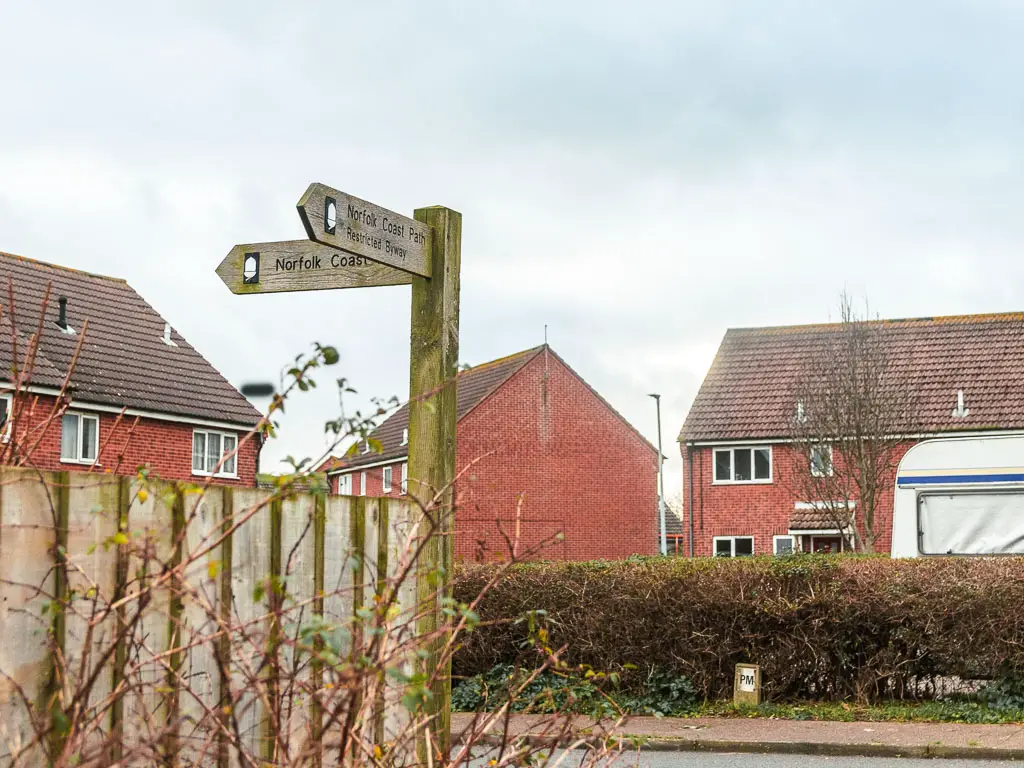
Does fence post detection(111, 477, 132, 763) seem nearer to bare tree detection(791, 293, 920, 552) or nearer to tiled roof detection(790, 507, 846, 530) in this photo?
bare tree detection(791, 293, 920, 552)

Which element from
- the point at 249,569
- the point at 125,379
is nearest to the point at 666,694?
the point at 249,569

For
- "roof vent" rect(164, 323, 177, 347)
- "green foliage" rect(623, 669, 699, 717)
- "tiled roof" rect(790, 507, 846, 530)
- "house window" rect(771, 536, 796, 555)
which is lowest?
"green foliage" rect(623, 669, 699, 717)

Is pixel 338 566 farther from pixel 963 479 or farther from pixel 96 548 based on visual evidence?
pixel 963 479

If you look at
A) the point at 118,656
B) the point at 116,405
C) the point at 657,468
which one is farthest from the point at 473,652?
the point at 657,468

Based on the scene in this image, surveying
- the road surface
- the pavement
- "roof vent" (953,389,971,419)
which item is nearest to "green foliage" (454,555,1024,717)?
the pavement

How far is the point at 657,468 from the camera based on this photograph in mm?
48969

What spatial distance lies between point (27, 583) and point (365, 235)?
10.6 feet

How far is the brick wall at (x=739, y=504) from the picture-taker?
39.2m

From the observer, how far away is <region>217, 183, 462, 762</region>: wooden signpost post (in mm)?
6289

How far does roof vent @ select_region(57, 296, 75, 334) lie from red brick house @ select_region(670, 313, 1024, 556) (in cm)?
1788

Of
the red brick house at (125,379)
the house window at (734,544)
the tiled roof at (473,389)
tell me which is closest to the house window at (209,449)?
the red brick house at (125,379)

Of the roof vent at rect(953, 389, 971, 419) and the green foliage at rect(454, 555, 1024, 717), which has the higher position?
the roof vent at rect(953, 389, 971, 419)

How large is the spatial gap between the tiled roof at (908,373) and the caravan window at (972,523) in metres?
20.3

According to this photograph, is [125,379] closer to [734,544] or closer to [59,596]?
[734,544]
